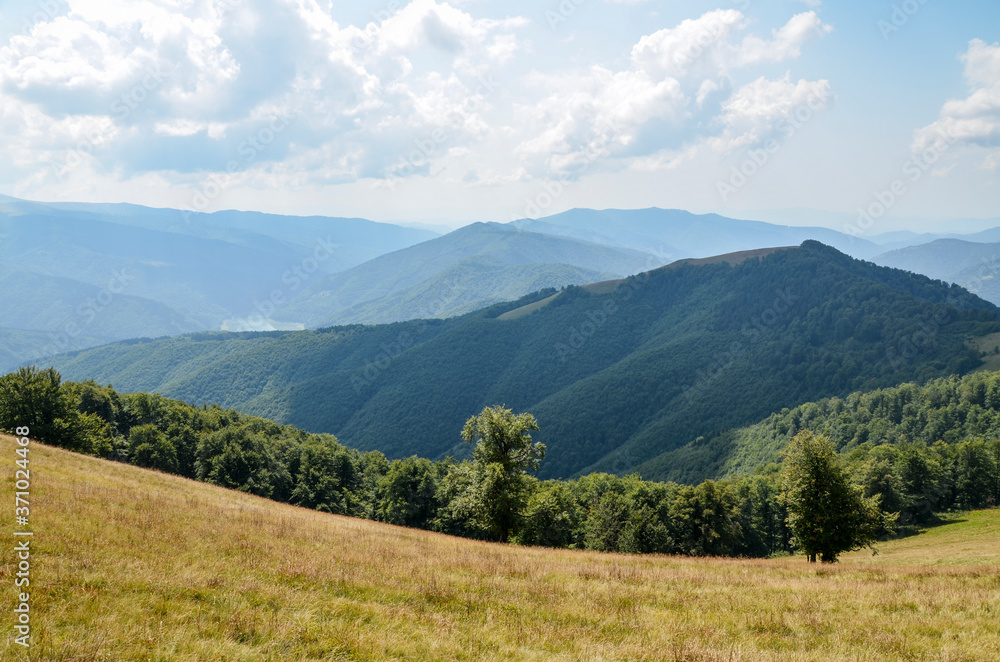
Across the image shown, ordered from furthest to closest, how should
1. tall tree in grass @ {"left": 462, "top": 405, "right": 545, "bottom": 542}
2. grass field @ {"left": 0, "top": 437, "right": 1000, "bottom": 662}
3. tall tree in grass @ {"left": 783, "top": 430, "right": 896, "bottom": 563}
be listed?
tall tree in grass @ {"left": 462, "top": 405, "right": 545, "bottom": 542} → tall tree in grass @ {"left": 783, "top": 430, "right": 896, "bottom": 563} → grass field @ {"left": 0, "top": 437, "right": 1000, "bottom": 662}

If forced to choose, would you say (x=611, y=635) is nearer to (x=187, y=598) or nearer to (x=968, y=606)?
(x=187, y=598)

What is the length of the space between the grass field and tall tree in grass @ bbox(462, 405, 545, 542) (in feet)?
56.3

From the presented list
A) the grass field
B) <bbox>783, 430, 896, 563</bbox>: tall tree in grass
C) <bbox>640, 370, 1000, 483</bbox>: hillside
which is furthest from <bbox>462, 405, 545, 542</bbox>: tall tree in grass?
<bbox>640, 370, 1000, 483</bbox>: hillside

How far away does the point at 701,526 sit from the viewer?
59469 millimetres

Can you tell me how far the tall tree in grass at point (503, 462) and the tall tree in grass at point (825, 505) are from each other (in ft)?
56.0

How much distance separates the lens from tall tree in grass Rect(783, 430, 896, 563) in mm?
32281

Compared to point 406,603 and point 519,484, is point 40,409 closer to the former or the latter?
point 519,484

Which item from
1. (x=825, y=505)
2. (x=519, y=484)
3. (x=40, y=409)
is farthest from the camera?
(x=40, y=409)

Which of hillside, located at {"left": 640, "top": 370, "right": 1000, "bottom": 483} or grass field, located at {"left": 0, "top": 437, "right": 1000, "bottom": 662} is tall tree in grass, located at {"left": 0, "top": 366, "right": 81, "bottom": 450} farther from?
hillside, located at {"left": 640, "top": 370, "right": 1000, "bottom": 483}

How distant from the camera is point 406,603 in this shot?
12281 mm

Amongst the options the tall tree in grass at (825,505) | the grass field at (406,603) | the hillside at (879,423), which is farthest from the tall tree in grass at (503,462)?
the hillside at (879,423)

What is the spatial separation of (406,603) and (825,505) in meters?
30.9

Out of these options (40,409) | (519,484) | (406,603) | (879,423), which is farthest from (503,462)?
(879,423)

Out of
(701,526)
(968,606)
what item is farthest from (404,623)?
(701,526)
